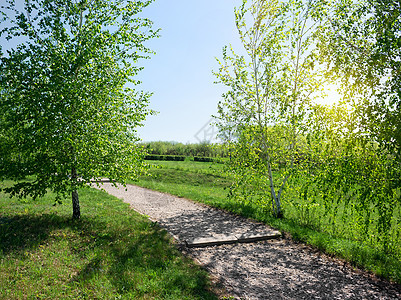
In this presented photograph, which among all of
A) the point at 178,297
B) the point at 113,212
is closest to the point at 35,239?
the point at 113,212

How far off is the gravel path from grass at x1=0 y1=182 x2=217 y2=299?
24.3 inches

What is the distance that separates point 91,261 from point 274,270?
4.06 meters

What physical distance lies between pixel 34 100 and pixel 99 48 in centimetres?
234

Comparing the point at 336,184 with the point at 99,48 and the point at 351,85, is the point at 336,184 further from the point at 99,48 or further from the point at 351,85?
the point at 99,48

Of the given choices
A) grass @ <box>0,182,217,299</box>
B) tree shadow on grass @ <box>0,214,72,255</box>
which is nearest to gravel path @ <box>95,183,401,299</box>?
grass @ <box>0,182,217,299</box>

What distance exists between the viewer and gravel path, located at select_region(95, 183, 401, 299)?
4.84 m

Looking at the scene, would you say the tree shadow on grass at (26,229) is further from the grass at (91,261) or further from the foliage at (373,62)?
the foliage at (373,62)

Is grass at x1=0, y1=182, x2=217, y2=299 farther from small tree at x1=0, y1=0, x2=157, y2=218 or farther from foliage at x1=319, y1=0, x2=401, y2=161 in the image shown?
foliage at x1=319, y1=0, x2=401, y2=161

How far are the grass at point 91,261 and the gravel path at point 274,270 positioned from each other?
62 centimetres

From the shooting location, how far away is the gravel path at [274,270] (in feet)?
15.9

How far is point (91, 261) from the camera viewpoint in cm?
554

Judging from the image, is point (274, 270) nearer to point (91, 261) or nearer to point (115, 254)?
point (115, 254)

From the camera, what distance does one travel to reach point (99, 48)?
24.7 feet

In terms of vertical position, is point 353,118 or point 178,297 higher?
point 353,118
